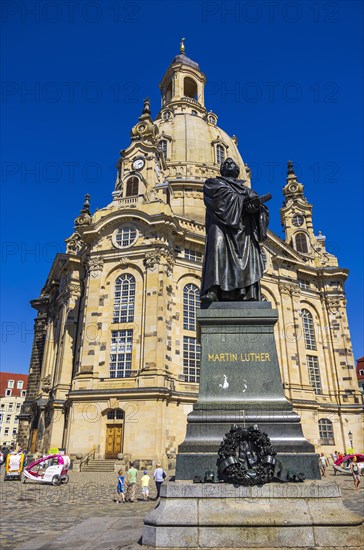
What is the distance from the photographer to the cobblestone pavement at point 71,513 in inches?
248

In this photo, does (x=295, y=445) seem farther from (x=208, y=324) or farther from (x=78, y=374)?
(x=78, y=374)

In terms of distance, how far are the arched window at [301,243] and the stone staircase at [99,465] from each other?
33.4 meters

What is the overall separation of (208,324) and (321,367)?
3944cm

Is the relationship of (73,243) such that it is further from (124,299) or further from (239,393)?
(239,393)

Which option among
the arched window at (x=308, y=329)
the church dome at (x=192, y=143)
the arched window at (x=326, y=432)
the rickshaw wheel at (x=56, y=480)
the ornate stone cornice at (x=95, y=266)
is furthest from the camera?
the church dome at (x=192, y=143)

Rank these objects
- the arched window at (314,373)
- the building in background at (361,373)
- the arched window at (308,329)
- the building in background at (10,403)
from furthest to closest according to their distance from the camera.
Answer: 1. the building in background at (10,403)
2. the building in background at (361,373)
3. the arched window at (308,329)
4. the arched window at (314,373)

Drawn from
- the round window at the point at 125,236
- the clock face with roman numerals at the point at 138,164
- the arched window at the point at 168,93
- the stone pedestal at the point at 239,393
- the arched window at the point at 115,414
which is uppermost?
the arched window at the point at 168,93

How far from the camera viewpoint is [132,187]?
38.9 m

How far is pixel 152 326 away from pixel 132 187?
1388 cm

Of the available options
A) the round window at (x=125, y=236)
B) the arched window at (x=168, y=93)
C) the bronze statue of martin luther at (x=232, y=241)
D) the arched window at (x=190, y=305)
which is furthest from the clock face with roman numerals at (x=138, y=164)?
the bronze statue of martin luther at (x=232, y=241)

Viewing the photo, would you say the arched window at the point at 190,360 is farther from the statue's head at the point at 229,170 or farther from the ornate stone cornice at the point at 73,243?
the statue's head at the point at 229,170

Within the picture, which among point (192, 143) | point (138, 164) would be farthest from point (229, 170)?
point (192, 143)

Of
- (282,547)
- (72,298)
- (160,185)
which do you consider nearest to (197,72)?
(160,185)

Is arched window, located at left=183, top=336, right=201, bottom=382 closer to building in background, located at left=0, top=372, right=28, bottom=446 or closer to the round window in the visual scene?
the round window
